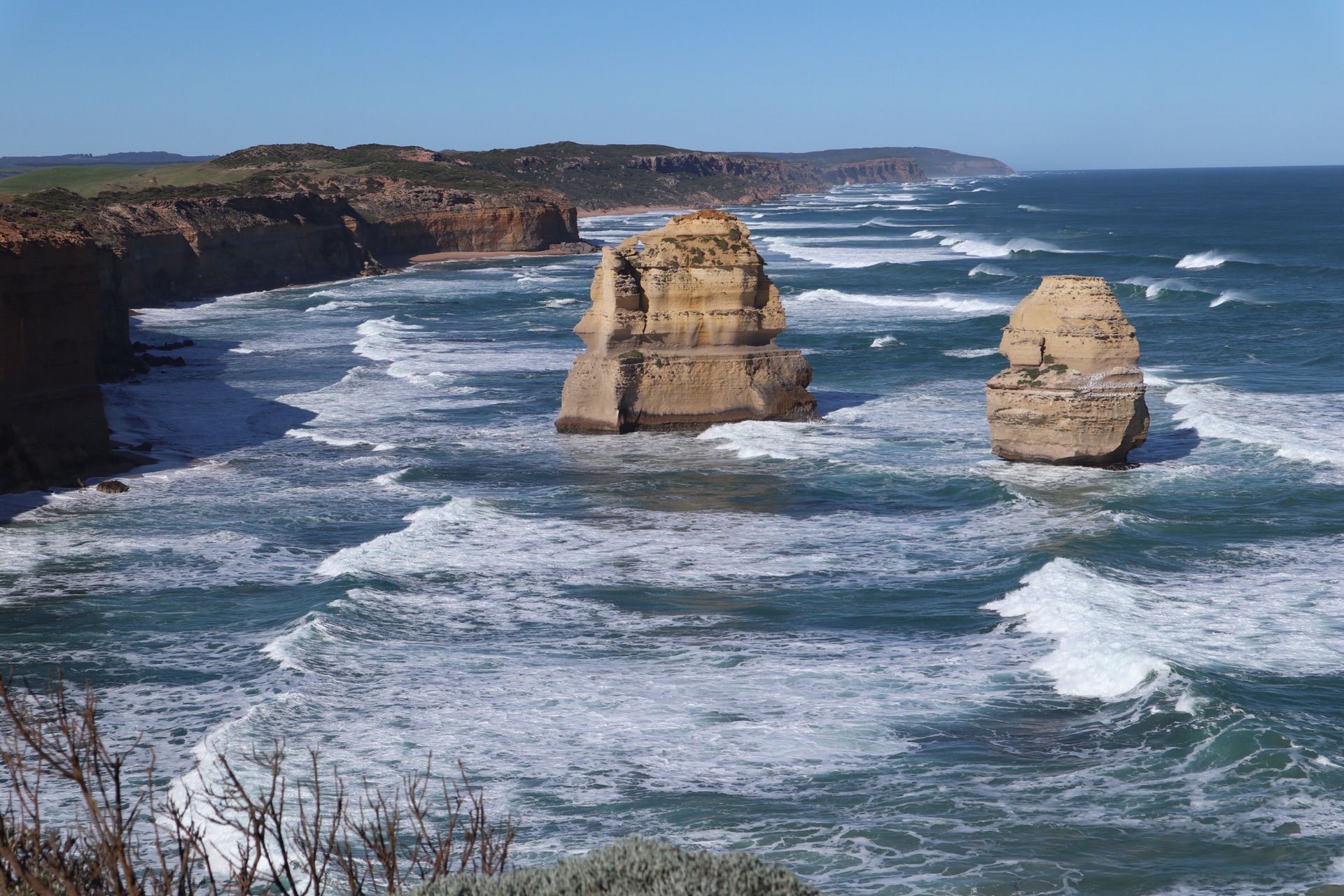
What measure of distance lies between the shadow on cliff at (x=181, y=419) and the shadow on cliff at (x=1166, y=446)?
17475 mm

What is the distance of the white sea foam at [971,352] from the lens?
125 ft

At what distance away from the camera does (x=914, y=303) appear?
52938 mm

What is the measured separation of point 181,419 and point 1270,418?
2389 cm

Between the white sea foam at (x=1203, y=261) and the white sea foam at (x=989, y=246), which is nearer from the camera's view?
the white sea foam at (x=1203, y=261)

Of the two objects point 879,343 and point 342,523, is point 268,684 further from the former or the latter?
point 879,343

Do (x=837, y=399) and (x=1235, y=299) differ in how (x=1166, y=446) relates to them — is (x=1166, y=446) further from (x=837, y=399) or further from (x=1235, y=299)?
(x=1235, y=299)

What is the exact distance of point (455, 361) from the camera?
39469 mm

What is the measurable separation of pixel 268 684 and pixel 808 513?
9.65 m

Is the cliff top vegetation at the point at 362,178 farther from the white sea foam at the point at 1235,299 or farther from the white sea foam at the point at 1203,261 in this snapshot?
the white sea foam at the point at 1203,261

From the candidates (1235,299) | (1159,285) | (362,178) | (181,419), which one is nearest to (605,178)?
(362,178)

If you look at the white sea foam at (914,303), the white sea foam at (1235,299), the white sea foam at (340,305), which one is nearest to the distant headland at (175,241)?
the white sea foam at (340,305)

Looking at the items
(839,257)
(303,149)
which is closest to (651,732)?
(839,257)

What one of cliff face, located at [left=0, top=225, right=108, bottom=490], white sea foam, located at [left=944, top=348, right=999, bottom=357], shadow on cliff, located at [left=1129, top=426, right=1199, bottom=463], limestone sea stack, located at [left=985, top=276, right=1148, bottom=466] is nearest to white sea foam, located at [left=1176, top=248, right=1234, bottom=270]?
white sea foam, located at [left=944, top=348, right=999, bottom=357]

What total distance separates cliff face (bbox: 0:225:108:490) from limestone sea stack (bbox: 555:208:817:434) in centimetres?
914
